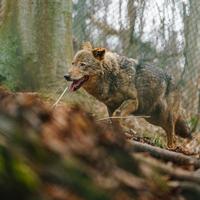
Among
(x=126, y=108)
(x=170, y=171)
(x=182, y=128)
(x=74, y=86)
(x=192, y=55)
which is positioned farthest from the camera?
(x=192, y=55)

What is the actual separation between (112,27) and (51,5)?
4619 millimetres

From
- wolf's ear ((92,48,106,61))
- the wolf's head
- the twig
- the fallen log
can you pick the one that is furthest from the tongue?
the twig

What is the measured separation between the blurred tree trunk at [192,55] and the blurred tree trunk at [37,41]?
3.52 meters

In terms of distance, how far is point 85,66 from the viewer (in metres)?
9.76

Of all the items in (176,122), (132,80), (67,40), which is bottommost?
(176,122)

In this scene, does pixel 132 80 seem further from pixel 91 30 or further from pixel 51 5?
pixel 91 30

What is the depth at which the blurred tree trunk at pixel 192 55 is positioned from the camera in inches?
497

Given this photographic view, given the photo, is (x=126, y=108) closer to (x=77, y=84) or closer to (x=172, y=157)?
(x=77, y=84)

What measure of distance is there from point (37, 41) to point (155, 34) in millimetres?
4765

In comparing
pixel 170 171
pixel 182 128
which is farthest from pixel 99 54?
pixel 170 171

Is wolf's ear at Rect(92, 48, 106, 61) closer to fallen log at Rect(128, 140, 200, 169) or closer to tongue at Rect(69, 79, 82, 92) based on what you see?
tongue at Rect(69, 79, 82, 92)

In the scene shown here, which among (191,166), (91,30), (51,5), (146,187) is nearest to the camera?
(146,187)

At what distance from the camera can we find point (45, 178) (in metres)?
1.78

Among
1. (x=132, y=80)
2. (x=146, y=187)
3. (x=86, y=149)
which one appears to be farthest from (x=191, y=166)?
(x=132, y=80)
